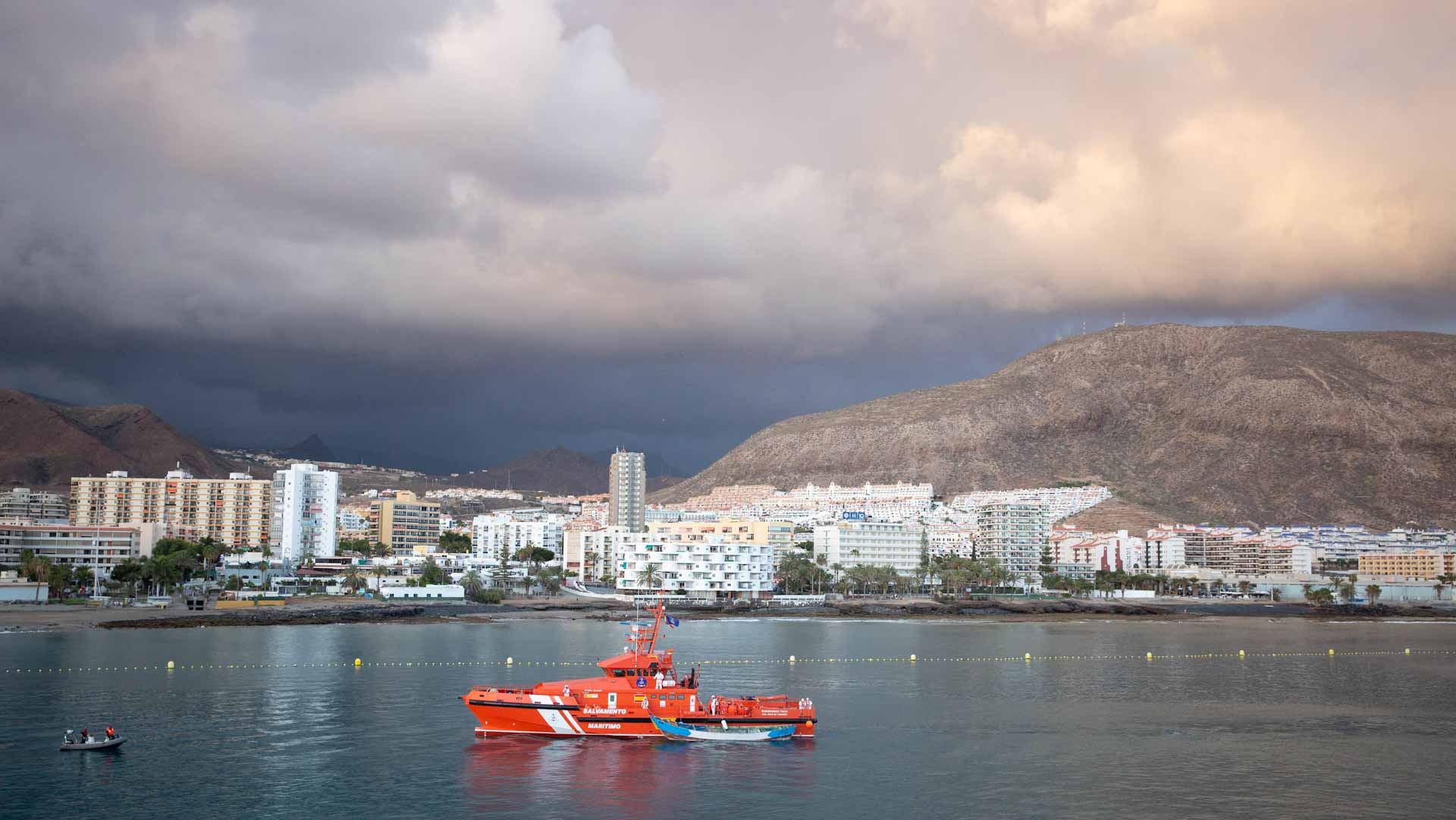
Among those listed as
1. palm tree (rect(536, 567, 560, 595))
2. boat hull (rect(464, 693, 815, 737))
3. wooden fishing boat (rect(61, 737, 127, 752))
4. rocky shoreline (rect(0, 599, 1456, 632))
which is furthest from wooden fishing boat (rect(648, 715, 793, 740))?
palm tree (rect(536, 567, 560, 595))

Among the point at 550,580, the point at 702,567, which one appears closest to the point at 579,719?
the point at 702,567

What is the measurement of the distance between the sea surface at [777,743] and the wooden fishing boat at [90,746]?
657mm

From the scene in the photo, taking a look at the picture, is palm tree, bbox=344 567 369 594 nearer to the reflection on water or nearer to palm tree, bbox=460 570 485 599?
palm tree, bbox=460 570 485 599

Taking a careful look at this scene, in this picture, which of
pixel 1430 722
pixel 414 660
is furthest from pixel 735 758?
pixel 414 660

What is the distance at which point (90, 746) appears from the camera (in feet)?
165

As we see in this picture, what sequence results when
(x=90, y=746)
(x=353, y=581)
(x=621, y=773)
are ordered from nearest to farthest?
(x=621, y=773) → (x=90, y=746) → (x=353, y=581)

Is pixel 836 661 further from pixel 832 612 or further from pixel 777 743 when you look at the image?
pixel 832 612

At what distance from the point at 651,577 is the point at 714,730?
429 ft

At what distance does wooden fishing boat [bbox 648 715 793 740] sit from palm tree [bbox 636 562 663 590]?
13017 cm

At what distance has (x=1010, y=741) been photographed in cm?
5541

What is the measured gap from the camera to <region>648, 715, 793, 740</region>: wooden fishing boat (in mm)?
52812

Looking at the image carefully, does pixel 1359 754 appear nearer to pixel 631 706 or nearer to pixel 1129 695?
pixel 1129 695

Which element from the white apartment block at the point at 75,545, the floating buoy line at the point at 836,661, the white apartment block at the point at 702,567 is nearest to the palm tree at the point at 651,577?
the white apartment block at the point at 702,567

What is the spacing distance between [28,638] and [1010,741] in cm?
9344
